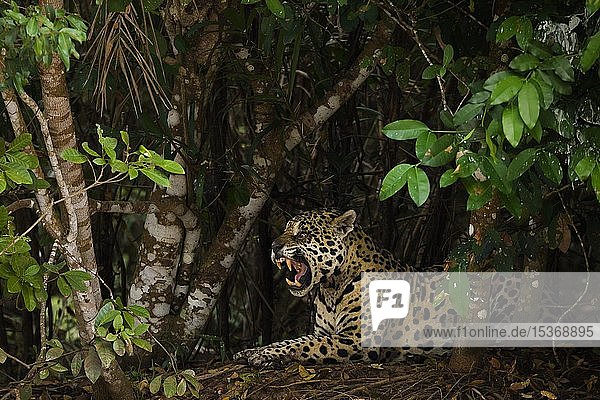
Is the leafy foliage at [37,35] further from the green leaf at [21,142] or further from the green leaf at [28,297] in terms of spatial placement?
the green leaf at [28,297]

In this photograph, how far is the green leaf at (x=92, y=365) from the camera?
127 inches

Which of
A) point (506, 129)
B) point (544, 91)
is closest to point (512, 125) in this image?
point (506, 129)

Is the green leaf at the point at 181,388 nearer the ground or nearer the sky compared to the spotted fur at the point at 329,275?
nearer the ground

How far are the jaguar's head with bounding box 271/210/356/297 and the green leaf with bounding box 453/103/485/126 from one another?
162cm

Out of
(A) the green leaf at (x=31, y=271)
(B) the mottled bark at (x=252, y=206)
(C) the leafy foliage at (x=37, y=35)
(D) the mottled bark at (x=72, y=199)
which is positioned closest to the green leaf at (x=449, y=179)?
(C) the leafy foliage at (x=37, y=35)

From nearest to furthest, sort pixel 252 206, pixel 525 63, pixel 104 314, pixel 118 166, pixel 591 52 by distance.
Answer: pixel 591 52 → pixel 525 63 → pixel 118 166 → pixel 104 314 → pixel 252 206

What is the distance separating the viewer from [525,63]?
2.32 meters

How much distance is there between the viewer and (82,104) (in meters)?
5.12

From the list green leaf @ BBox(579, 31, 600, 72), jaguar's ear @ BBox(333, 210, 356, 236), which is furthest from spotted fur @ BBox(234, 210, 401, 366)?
green leaf @ BBox(579, 31, 600, 72)

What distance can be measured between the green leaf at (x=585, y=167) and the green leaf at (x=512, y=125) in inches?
10.2

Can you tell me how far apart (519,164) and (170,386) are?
156 centimetres

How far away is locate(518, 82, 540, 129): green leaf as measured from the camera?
7.29 feet

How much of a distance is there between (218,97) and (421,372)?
5.66ft

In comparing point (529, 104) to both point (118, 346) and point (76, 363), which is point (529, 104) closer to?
point (118, 346)
